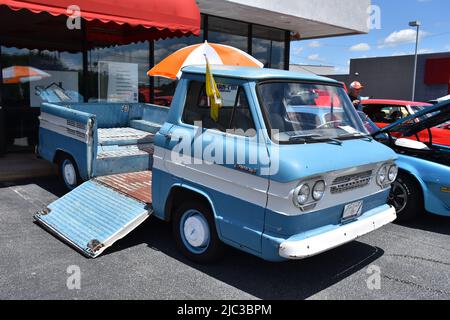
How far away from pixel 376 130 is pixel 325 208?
3.23 m

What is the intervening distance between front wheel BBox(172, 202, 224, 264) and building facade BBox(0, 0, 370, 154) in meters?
5.17

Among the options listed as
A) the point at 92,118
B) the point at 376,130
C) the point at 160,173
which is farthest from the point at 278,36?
the point at 160,173

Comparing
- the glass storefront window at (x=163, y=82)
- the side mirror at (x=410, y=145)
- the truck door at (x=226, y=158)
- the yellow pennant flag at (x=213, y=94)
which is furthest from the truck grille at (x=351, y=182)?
the glass storefront window at (x=163, y=82)

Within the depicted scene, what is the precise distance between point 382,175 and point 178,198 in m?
Answer: 2.12

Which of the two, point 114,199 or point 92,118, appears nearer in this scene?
point 114,199

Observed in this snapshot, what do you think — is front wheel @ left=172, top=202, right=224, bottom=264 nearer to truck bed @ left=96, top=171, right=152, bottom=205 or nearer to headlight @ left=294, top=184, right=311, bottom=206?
truck bed @ left=96, top=171, right=152, bottom=205

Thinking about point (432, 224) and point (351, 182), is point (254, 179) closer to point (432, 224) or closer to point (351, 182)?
point (351, 182)

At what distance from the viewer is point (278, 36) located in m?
13.7

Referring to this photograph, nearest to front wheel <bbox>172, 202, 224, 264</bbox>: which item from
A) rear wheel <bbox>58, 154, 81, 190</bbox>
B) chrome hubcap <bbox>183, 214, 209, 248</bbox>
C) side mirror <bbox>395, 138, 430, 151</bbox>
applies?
chrome hubcap <bbox>183, 214, 209, 248</bbox>

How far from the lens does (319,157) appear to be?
3.45 meters

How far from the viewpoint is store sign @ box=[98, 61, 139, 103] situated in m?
9.98

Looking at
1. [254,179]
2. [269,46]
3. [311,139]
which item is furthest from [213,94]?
[269,46]
